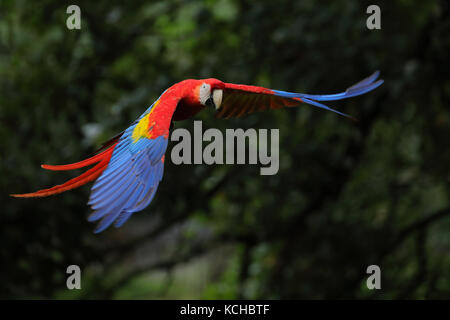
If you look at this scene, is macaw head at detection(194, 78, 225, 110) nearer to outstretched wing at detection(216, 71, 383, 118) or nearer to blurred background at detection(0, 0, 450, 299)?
outstretched wing at detection(216, 71, 383, 118)

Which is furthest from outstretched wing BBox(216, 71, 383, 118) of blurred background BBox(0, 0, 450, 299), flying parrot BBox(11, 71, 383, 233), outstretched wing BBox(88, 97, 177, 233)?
blurred background BBox(0, 0, 450, 299)

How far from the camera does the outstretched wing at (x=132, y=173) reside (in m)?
0.50

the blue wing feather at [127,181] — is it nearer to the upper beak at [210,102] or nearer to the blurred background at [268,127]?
the upper beak at [210,102]

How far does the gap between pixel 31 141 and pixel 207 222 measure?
1.30m

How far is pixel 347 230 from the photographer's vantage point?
271 centimetres

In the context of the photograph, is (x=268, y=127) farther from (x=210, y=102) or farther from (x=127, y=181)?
(x=127, y=181)

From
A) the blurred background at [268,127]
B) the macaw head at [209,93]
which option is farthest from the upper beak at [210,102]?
the blurred background at [268,127]

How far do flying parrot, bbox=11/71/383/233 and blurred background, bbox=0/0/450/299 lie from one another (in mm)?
1141

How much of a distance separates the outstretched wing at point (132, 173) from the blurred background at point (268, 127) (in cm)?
118

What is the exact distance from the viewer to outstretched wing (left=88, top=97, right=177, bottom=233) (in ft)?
1.66

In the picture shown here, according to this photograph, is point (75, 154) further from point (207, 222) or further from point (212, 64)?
point (207, 222)

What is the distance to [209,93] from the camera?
0.69 metres

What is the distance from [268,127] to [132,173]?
61.3 inches

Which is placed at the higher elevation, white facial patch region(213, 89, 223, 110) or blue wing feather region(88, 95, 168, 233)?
white facial patch region(213, 89, 223, 110)
